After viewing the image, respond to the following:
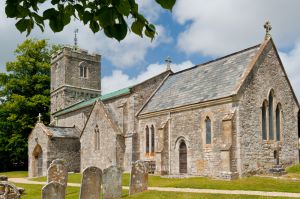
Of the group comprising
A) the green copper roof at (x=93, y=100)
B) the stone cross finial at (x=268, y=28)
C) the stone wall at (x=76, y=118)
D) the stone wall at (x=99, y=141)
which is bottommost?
the stone wall at (x=99, y=141)

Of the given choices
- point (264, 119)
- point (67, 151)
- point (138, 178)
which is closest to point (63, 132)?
point (67, 151)

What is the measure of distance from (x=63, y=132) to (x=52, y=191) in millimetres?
23126

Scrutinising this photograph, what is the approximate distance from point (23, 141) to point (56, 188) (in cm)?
3540

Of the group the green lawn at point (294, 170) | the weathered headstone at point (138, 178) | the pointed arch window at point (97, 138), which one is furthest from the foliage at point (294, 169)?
the pointed arch window at point (97, 138)

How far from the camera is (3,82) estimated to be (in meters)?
50.6

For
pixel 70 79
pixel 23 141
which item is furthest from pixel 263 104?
pixel 23 141

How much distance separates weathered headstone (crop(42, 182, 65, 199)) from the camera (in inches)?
529

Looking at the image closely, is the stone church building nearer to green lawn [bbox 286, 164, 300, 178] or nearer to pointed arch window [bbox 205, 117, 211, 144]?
pointed arch window [bbox 205, 117, 211, 144]

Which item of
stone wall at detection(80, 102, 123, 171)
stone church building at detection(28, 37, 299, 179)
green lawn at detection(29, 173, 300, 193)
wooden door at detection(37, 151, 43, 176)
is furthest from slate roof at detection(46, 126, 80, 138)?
green lawn at detection(29, 173, 300, 193)

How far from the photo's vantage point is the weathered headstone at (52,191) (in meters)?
13.4

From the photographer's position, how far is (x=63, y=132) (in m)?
36.2

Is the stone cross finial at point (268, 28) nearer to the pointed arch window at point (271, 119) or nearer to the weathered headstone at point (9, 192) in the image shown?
the pointed arch window at point (271, 119)

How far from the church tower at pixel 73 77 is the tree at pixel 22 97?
2.93 metres

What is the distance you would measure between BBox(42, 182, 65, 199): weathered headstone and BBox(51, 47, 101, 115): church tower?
3370 centimetres
